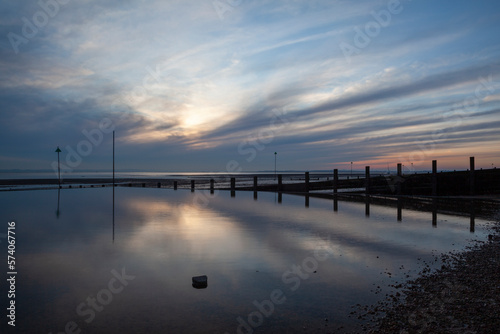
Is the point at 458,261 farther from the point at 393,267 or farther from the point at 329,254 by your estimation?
the point at 329,254

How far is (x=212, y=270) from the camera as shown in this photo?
7.78 metres

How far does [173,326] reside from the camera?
5.04 meters

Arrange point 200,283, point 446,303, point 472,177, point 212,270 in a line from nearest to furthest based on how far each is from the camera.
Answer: point 446,303 → point 200,283 → point 212,270 → point 472,177

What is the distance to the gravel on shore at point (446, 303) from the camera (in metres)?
4.91

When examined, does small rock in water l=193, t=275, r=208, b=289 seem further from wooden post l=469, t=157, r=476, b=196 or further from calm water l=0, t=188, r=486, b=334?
wooden post l=469, t=157, r=476, b=196

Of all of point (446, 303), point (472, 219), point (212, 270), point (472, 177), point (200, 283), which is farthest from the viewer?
point (472, 177)

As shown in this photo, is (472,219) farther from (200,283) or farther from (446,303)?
(200,283)

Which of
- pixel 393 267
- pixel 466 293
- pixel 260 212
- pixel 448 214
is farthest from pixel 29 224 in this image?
pixel 448 214

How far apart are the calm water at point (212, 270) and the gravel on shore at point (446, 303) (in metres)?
0.46

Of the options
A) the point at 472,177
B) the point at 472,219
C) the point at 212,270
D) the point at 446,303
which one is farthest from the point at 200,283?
the point at 472,177

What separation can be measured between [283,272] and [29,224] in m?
12.9

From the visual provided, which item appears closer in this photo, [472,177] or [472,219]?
[472,219]

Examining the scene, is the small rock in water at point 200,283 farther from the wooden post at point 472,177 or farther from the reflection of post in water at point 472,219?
the wooden post at point 472,177

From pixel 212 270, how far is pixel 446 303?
4918 millimetres
